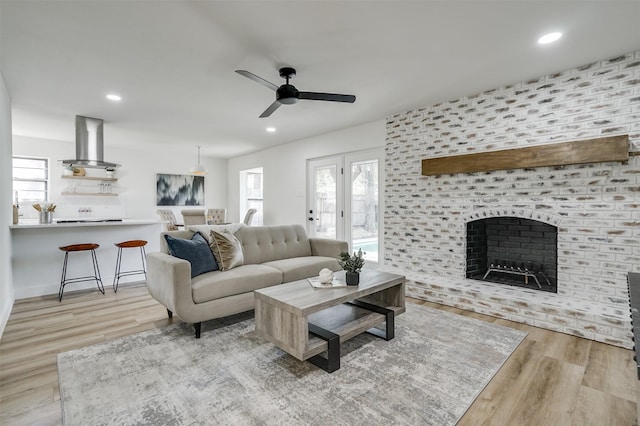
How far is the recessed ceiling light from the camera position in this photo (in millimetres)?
2441

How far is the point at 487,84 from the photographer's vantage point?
3451mm

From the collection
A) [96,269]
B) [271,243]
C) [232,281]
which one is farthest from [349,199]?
[96,269]

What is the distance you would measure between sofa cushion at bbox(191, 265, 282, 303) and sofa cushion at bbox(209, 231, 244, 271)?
0.27 feet

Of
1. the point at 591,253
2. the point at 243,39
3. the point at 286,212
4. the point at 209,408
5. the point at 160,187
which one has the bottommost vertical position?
the point at 209,408

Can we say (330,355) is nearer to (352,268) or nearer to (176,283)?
(352,268)

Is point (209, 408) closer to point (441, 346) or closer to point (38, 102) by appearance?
point (441, 346)

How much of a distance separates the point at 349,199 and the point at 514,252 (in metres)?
2.53

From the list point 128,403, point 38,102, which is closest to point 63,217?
point 38,102

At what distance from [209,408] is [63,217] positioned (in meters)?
6.54

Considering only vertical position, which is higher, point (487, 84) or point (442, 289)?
point (487, 84)

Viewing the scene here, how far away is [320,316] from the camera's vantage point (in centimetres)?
262

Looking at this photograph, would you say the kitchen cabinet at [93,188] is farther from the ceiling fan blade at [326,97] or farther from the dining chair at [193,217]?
the ceiling fan blade at [326,97]

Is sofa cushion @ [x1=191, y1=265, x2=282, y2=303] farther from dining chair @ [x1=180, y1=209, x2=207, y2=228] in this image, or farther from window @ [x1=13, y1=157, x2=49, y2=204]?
window @ [x1=13, y1=157, x2=49, y2=204]

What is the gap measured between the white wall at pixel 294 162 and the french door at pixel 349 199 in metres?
0.16
